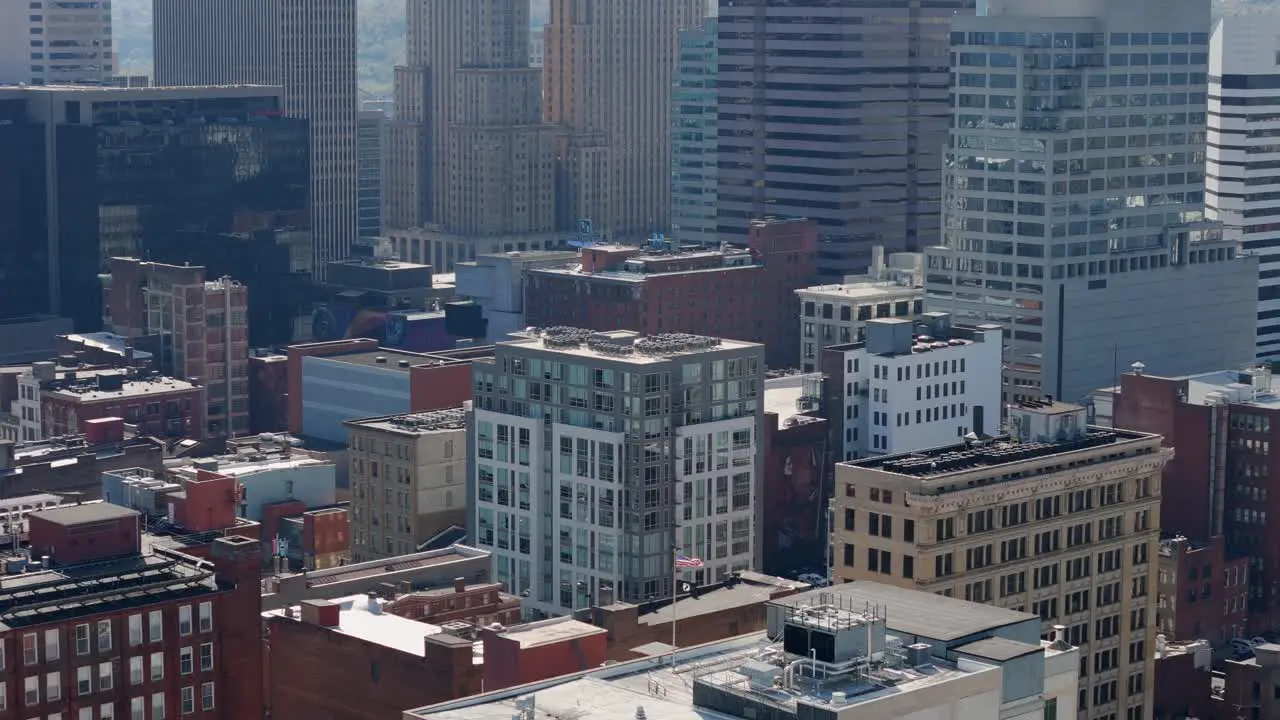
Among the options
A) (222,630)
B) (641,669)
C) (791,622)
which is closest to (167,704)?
(222,630)

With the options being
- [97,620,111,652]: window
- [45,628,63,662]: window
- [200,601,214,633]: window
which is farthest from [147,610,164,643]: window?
[45,628,63,662]: window

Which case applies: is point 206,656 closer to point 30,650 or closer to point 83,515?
point 83,515

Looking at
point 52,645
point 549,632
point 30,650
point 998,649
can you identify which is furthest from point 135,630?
point 998,649

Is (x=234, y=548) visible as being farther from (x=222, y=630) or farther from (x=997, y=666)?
(x=997, y=666)

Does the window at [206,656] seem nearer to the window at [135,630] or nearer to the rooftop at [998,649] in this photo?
the window at [135,630]

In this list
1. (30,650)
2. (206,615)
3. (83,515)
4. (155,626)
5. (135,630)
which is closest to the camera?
(30,650)

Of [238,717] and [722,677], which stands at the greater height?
[722,677]
